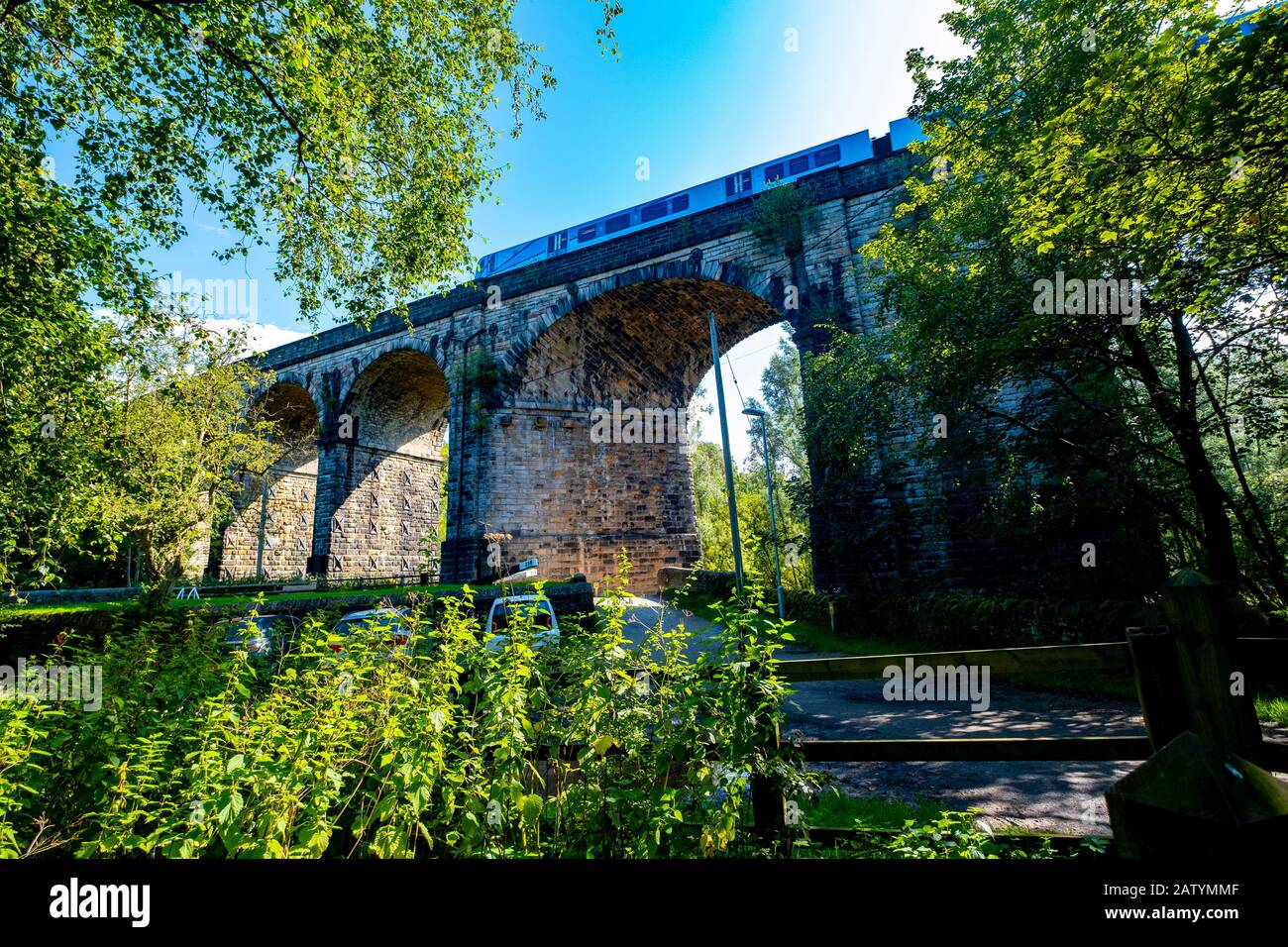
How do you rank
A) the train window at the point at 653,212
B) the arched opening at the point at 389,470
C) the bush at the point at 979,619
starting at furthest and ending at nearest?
1. the arched opening at the point at 389,470
2. the train window at the point at 653,212
3. the bush at the point at 979,619

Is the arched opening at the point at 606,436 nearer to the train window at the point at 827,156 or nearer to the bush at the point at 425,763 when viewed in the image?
the train window at the point at 827,156

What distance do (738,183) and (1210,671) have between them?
18022 mm

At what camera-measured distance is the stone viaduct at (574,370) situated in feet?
46.7

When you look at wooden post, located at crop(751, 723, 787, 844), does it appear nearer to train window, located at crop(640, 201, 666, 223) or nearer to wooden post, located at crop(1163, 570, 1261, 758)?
wooden post, located at crop(1163, 570, 1261, 758)

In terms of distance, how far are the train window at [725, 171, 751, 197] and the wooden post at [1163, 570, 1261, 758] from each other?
1754cm

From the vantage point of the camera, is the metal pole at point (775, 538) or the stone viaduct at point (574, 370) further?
the stone viaduct at point (574, 370)

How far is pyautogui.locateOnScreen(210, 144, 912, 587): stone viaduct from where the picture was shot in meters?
14.2

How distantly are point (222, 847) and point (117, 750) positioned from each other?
1055 millimetres

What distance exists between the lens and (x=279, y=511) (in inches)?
1128

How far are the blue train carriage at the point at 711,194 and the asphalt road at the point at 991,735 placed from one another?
41.7 ft

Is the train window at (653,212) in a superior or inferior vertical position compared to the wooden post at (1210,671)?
superior

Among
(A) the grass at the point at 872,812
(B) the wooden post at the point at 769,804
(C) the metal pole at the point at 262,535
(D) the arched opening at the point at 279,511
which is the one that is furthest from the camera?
(D) the arched opening at the point at 279,511

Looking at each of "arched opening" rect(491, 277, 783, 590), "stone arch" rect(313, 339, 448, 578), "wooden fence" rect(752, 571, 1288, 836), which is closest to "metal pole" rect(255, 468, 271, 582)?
"stone arch" rect(313, 339, 448, 578)

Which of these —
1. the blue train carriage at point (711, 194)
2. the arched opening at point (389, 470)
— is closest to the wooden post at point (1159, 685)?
the blue train carriage at point (711, 194)
